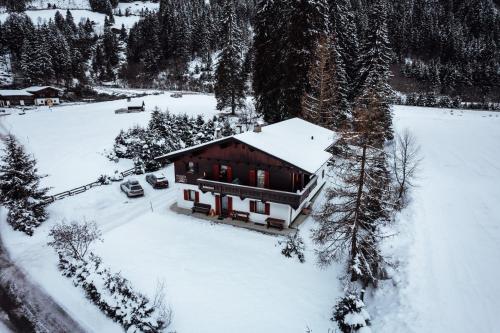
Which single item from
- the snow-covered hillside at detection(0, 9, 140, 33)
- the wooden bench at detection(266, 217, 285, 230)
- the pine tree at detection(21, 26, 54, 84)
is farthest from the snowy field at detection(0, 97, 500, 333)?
the snow-covered hillside at detection(0, 9, 140, 33)

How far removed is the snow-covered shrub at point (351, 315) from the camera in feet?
47.8

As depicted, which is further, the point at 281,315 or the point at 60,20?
the point at 60,20

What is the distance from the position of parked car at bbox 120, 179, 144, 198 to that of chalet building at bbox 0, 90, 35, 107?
196ft

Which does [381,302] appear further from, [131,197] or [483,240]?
[131,197]

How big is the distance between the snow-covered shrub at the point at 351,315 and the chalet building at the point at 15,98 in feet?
274

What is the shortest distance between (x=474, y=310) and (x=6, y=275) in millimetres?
26766

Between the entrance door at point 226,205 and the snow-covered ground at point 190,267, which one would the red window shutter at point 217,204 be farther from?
the snow-covered ground at point 190,267

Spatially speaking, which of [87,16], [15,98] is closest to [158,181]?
[15,98]

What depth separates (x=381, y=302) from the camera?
55.9 feet

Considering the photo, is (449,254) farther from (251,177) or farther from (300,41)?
(300,41)

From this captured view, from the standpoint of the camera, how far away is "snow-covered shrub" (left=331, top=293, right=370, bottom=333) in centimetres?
1455

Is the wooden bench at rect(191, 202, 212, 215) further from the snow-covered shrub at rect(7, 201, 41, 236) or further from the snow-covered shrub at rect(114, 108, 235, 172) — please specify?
the snow-covered shrub at rect(7, 201, 41, 236)

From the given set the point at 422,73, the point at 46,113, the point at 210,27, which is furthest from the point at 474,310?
the point at 210,27

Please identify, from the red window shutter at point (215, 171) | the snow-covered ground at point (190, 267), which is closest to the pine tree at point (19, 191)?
the snow-covered ground at point (190, 267)
